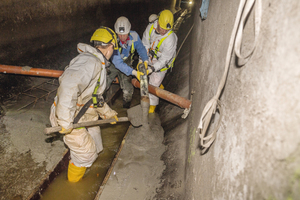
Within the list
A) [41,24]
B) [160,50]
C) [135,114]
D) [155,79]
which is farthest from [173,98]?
A: [41,24]

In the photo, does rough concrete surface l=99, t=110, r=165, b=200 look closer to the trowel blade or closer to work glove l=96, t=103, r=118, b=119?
the trowel blade

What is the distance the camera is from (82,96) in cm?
260

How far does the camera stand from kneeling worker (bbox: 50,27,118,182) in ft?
6.94

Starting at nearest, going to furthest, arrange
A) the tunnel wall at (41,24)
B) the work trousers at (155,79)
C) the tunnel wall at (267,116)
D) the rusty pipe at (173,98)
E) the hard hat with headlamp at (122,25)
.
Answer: the tunnel wall at (267,116) < the rusty pipe at (173,98) < the tunnel wall at (41,24) < the hard hat with headlamp at (122,25) < the work trousers at (155,79)

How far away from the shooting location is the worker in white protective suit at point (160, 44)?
3.84 meters

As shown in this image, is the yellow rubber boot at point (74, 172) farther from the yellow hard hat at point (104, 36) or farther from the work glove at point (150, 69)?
the work glove at point (150, 69)

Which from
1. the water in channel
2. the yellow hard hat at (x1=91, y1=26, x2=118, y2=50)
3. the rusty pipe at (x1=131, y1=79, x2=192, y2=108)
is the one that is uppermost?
the yellow hard hat at (x1=91, y1=26, x2=118, y2=50)

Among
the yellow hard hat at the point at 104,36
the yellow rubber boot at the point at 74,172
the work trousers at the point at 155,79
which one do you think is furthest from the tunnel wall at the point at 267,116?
the work trousers at the point at 155,79

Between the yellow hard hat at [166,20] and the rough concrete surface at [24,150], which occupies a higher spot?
the yellow hard hat at [166,20]

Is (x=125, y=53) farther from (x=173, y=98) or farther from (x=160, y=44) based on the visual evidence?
(x=173, y=98)

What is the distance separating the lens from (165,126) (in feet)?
12.7

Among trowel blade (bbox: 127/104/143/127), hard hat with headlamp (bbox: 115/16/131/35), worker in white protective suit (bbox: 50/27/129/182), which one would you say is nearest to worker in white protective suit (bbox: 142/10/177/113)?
hard hat with headlamp (bbox: 115/16/131/35)

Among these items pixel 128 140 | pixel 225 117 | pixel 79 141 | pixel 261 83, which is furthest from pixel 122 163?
pixel 261 83

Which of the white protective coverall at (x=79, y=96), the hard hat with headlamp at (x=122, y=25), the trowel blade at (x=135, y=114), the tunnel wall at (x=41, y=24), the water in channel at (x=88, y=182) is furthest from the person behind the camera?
the hard hat with headlamp at (x=122, y=25)
